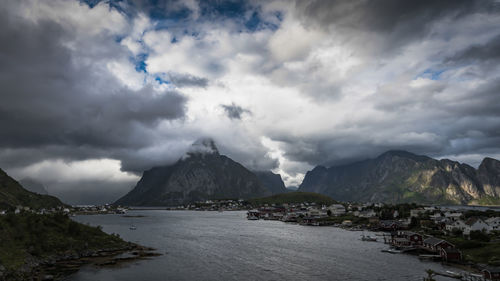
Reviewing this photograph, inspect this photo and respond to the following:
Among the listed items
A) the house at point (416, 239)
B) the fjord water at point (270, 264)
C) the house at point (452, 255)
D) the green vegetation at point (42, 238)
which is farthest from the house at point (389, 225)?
the green vegetation at point (42, 238)

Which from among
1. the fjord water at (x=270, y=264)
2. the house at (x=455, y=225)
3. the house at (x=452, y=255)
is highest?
the house at (x=455, y=225)

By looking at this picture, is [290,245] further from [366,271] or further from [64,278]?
[64,278]

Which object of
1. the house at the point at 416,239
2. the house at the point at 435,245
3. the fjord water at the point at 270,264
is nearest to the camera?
the fjord water at the point at 270,264

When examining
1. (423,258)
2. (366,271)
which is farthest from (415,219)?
(366,271)

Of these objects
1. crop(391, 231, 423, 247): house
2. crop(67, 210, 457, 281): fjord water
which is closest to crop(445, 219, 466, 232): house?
crop(391, 231, 423, 247): house

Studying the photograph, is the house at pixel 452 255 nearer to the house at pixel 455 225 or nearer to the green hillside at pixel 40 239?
the house at pixel 455 225

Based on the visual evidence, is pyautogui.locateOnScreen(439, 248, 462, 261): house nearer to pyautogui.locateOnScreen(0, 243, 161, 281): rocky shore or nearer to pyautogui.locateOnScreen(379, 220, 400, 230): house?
pyautogui.locateOnScreen(379, 220, 400, 230): house
